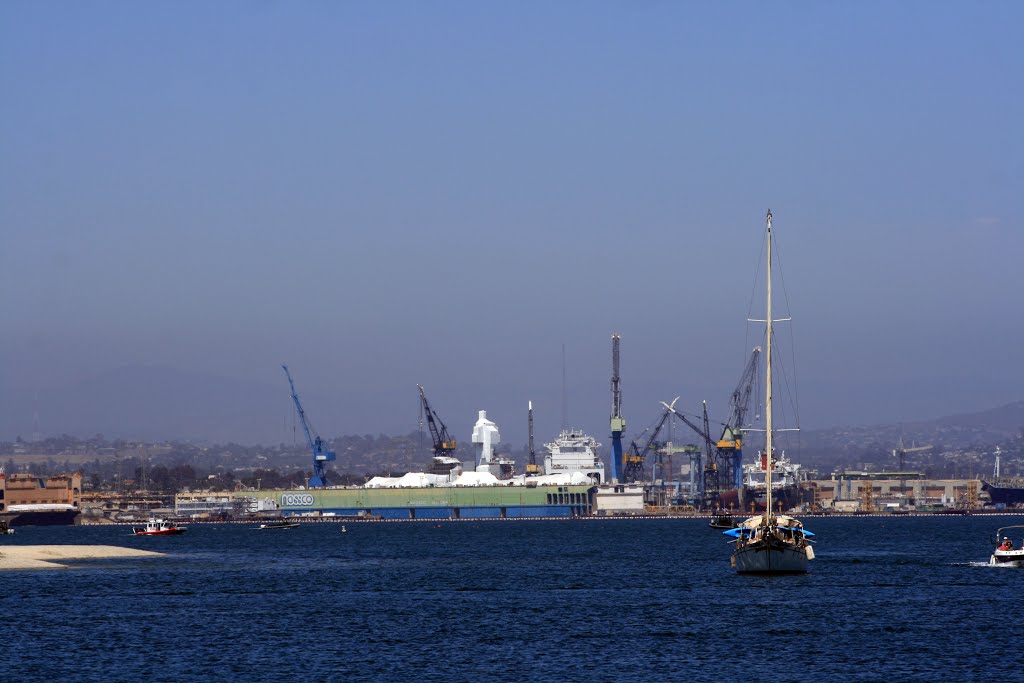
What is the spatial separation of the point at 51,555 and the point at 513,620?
66.1 metres

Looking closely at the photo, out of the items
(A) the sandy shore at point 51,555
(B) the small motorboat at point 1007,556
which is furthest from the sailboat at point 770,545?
(A) the sandy shore at point 51,555

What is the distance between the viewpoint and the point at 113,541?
554 feet

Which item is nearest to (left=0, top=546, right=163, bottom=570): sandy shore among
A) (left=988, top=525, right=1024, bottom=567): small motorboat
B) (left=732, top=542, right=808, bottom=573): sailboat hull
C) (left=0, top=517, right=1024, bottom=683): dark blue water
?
(left=0, top=517, right=1024, bottom=683): dark blue water

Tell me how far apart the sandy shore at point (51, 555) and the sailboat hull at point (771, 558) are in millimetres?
49886

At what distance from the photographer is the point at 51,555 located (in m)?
122

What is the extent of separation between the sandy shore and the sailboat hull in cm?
4989

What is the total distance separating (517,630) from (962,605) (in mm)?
22402

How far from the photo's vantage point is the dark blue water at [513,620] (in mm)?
52506

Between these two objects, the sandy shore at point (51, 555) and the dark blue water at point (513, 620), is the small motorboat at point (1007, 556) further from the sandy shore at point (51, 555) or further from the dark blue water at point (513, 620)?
the sandy shore at point (51, 555)

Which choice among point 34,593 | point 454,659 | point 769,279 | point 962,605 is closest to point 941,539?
point 769,279

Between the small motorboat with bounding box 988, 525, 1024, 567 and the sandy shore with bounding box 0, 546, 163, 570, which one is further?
the sandy shore with bounding box 0, 546, 163, 570

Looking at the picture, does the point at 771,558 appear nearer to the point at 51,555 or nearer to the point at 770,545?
the point at 770,545

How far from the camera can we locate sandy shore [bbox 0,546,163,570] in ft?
357

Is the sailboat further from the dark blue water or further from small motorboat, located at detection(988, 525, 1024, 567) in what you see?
small motorboat, located at detection(988, 525, 1024, 567)
